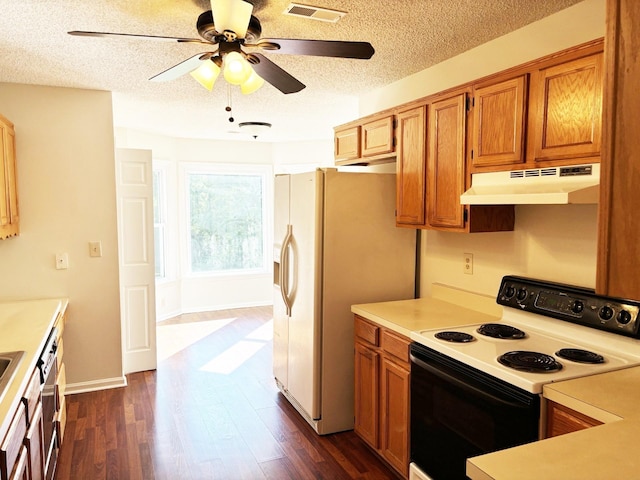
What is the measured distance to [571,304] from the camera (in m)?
2.10

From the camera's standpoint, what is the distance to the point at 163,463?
268 centimetres

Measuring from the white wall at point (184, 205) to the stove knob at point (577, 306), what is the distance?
459 centimetres

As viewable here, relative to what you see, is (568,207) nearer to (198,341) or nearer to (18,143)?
(18,143)

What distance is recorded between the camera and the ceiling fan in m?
1.66

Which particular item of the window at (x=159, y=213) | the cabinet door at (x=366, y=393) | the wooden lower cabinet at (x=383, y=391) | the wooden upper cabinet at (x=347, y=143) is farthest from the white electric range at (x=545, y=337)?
the window at (x=159, y=213)

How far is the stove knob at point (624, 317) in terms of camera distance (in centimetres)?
187

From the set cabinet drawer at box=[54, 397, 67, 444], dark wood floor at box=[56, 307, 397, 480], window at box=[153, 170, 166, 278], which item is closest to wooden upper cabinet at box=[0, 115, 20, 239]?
cabinet drawer at box=[54, 397, 67, 444]

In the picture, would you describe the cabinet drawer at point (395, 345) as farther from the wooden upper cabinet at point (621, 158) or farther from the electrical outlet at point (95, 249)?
the electrical outlet at point (95, 249)

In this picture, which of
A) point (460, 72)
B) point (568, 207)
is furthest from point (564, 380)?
point (460, 72)

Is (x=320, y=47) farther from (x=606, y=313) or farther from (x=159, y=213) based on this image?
(x=159, y=213)

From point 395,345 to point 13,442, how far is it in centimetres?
173

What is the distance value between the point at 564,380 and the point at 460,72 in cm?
191

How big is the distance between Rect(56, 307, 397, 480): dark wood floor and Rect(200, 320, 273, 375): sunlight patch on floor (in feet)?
0.15

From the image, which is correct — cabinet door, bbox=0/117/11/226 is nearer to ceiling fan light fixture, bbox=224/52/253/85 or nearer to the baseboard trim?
the baseboard trim
